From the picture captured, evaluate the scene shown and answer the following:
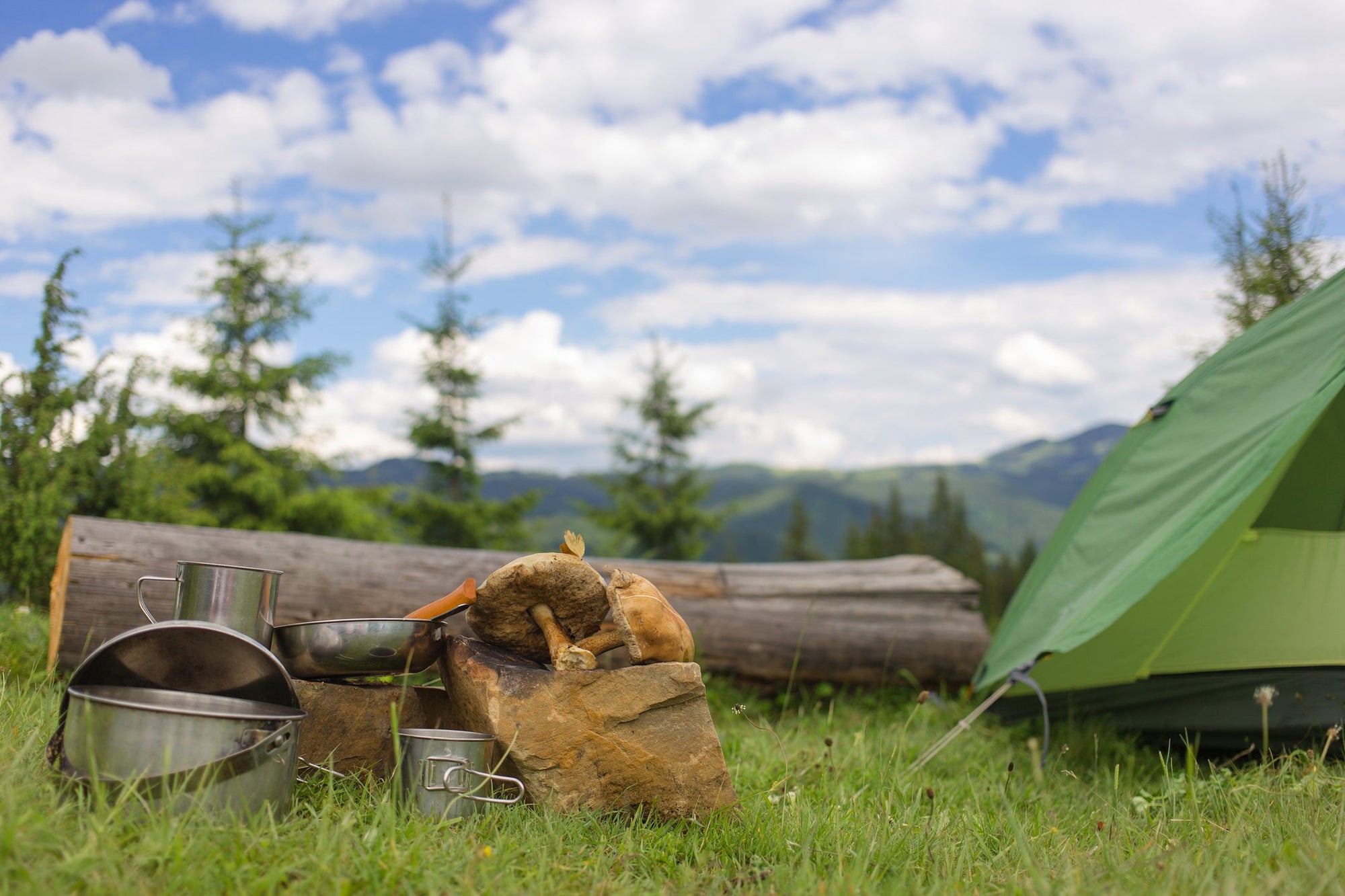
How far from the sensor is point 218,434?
14.5 meters

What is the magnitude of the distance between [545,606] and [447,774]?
0.73 metres

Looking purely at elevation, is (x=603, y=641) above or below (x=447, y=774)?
above

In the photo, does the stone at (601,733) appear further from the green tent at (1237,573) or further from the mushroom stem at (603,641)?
the green tent at (1237,573)

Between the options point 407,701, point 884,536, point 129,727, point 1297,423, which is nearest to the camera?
point 129,727

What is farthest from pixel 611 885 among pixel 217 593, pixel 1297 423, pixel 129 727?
pixel 1297 423

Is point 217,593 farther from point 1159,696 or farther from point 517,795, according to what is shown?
point 1159,696

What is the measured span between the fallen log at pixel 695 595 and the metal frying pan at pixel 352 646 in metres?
2.03

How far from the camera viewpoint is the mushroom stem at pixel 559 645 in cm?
332

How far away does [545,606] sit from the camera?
3.44 m

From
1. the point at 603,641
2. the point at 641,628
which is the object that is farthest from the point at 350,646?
the point at 641,628

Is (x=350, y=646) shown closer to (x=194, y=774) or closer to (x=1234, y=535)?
(x=194, y=774)

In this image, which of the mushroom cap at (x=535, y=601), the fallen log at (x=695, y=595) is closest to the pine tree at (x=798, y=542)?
the fallen log at (x=695, y=595)

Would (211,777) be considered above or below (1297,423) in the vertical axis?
below

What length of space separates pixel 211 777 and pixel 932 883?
212 cm
